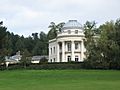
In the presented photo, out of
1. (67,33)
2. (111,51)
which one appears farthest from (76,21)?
(111,51)

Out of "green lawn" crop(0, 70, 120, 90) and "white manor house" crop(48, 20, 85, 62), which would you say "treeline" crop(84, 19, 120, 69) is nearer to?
"white manor house" crop(48, 20, 85, 62)

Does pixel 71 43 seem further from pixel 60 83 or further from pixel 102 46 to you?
pixel 60 83

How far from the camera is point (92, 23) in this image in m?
93.2

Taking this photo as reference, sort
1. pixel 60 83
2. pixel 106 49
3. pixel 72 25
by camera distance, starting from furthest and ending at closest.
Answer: pixel 72 25 → pixel 106 49 → pixel 60 83

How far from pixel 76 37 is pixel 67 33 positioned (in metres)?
2.81

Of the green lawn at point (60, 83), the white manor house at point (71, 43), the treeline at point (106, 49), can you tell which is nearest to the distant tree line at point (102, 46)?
the treeline at point (106, 49)

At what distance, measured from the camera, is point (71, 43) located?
359 ft

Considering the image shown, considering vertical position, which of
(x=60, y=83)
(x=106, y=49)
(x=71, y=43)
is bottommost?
(x=60, y=83)

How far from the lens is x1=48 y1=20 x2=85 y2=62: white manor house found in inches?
4235

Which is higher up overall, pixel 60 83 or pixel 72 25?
pixel 72 25

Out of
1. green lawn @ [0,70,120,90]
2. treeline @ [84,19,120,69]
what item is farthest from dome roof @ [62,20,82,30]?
green lawn @ [0,70,120,90]

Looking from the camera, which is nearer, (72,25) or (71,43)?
(72,25)

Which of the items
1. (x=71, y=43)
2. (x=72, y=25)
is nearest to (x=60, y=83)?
(x=72, y=25)

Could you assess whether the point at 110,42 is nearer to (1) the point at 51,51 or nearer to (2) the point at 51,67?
(2) the point at 51,67
